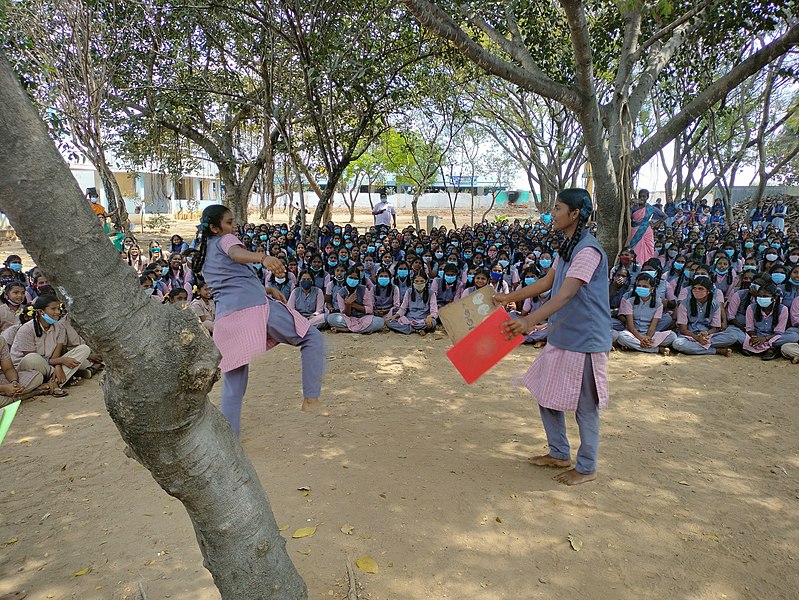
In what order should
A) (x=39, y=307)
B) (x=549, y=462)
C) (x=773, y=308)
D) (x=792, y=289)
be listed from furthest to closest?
(x=792, y=289) < (x=773, y=308) < (x=39, y=307) < (x=549, y=462)

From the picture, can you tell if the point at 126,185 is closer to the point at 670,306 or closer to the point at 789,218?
the point at 670,306

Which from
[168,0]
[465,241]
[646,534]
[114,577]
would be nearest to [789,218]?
[465,241]

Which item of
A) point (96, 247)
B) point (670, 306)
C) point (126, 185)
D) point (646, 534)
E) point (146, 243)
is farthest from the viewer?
point (126, 185)

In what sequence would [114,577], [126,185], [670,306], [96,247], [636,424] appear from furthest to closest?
[126,185], [670,306], [636,424], [114,577], [96,247]

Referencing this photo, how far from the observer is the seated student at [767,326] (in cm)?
584

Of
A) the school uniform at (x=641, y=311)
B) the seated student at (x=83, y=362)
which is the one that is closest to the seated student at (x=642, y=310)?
the school uniform at (x=641, y=311)

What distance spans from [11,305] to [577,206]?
19.0ft

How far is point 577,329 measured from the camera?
3.01 metres

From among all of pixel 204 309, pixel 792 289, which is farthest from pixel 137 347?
pixel 792 289

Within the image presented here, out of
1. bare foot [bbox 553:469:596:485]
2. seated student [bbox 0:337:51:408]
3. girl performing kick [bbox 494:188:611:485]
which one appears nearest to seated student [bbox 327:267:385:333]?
seated student [bbox 0:337:51:408]

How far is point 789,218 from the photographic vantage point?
22031mm

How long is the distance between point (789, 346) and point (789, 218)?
20118mm

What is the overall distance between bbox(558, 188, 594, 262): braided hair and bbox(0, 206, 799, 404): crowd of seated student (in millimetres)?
1882

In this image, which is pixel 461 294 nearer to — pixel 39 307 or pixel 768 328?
pixel 768 328
